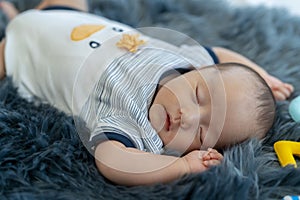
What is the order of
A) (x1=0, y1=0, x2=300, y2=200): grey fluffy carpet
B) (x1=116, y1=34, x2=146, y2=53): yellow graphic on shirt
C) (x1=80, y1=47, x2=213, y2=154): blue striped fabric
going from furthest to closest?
(x1=116, y1=34, x2=146, y2=53): yellow graphic on shirt < (x1=80, y1=47, x2=213, y2=154): blue striped fabric < (x1=0, y1=0, x2=300, y2=200): grey fluffy carpet

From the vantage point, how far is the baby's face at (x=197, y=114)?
865 mm

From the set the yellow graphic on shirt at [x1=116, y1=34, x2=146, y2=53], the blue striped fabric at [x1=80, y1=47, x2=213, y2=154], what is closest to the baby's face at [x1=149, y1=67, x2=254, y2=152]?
the blue striped fabric at [x1=80, y1=47, x2=213, y2=154]

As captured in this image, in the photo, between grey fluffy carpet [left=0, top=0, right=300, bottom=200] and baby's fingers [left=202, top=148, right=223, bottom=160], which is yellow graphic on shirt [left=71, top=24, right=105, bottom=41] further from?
baby's fingers [left=202, top=148, right=223, bottom=160]

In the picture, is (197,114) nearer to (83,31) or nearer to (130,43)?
(130,43)

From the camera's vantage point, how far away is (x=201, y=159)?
0.82 m

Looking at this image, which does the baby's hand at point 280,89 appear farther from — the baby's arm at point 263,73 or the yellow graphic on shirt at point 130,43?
the yellow graphic on shirt at point 130,43

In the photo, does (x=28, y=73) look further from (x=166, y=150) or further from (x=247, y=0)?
(x=247, y=0)

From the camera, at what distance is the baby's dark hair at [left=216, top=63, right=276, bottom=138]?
91 centimetres

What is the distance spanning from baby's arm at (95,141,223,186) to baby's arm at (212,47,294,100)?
0.32 meters

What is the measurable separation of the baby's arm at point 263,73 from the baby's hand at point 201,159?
30 centimetres

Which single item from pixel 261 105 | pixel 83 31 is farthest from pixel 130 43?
pixel 261 105

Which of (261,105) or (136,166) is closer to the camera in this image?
(136,166)

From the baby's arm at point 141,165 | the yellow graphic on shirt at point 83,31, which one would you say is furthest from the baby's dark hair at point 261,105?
the yellow graphic on shirt at point 83,31

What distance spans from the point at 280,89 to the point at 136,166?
423mm
